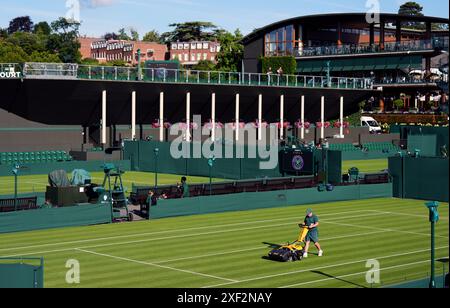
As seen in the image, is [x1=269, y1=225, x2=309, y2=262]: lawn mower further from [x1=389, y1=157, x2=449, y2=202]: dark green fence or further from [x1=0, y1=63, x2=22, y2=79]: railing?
[x1=0, y1=63, x2=22, y2=79]: railing

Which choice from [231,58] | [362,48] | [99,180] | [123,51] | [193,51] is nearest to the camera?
[99,180]

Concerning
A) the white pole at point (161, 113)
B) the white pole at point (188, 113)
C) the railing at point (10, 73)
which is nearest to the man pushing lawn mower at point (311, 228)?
the railing at point (10, 73)

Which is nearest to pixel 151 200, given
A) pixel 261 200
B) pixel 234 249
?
pixel 261 200

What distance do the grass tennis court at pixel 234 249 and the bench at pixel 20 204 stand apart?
75.6 inches

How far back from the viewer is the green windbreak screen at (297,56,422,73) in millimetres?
110625

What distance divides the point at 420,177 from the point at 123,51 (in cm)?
14311

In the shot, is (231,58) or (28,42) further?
(28,42)

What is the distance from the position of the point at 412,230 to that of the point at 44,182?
29.4 metres

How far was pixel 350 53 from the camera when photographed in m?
115

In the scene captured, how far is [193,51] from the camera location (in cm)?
19288

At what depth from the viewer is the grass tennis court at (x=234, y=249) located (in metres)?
26.8

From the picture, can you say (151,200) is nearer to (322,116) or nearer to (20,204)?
(20,204)

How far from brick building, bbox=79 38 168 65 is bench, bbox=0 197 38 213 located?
466ft

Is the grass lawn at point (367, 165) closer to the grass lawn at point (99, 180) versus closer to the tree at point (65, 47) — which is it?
the grass lawn at point (99, 180)
